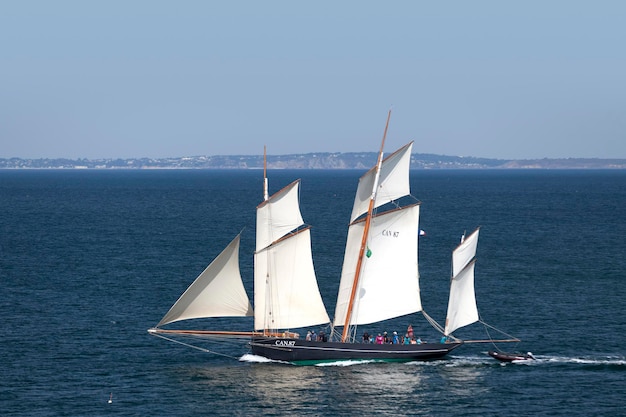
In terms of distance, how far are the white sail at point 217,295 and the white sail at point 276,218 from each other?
11.1 feet

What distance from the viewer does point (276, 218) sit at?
3091 inches

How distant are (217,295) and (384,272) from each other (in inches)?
526

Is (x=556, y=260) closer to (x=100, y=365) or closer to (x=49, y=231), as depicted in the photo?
(x=100, y=365)

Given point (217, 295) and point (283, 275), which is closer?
point (217, 295)

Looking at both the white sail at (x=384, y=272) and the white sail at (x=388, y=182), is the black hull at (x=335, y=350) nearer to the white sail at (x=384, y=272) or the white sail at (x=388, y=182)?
the white sail at (x=384, y=272)

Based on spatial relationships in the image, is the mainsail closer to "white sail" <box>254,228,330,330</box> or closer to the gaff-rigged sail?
"white sail" <box>254,228,330,330</box>

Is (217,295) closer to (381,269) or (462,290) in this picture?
(381,269)

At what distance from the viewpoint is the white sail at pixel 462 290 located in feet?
261

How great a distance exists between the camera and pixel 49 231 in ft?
562

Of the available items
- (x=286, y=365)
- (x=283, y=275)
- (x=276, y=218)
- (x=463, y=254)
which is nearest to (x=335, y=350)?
(x=286, y=365)

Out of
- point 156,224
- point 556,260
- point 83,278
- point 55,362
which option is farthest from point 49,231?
point 55,362

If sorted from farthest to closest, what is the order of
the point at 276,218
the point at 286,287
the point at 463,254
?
the point at 286,287 < the point at 463,254 < the point at 276,218

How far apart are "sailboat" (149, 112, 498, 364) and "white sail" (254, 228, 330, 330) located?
0.07m

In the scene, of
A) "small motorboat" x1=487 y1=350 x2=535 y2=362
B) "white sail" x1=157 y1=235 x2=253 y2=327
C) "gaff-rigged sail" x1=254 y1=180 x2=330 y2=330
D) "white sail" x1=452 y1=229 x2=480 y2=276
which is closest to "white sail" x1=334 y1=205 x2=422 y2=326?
"gaff-rigged sail" x1=254 y1=180 x2=330 y2=330
